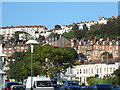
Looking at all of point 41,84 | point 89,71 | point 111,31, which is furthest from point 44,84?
point 111,31

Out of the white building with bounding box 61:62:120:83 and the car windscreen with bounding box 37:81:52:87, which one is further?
the white building with bounding box 61:62:120:83

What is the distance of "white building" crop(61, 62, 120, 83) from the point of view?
108 metres

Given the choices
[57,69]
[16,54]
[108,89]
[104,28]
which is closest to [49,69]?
[57,69]

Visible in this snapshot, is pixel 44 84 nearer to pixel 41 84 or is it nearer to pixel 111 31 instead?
pixel 41 84

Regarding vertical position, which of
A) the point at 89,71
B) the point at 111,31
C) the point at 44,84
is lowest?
the point at 44,84

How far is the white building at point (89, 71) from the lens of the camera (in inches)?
4252

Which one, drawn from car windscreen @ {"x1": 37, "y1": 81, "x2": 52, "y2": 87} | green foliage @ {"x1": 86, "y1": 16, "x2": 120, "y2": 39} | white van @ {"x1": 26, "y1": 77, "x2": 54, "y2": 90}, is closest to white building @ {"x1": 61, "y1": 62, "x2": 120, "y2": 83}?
green foliage @ {"x1": 86, "y1": 16, "x2": 120, "y2": 39}

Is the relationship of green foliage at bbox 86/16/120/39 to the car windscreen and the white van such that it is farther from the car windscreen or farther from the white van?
the car windscreen

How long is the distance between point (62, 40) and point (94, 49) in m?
25.2

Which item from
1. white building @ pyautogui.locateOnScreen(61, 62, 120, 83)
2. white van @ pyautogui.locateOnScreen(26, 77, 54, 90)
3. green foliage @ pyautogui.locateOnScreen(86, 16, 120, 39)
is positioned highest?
green foliage @ pyautogui.locateOnScreen(86, 16, 120, 39)

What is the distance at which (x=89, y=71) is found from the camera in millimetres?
117500

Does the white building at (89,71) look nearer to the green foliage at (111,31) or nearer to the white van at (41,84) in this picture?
the green foliage at (111,31)

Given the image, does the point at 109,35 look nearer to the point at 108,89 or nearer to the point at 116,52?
the point at 116,52

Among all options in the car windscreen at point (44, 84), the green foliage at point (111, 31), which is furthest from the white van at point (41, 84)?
the green foliage at point (111, 31)
